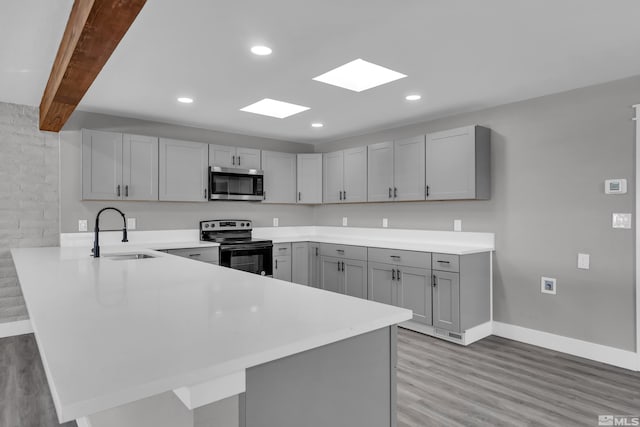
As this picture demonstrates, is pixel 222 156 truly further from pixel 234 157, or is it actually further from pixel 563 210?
pixel 563 210

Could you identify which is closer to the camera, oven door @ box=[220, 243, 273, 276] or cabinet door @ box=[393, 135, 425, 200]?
cabinet door @ box=[393, 135, 425, 200]

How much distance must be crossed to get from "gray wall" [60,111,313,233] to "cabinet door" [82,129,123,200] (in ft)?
0.57

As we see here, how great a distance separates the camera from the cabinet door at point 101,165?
3.94 m

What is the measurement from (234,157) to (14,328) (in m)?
2.93

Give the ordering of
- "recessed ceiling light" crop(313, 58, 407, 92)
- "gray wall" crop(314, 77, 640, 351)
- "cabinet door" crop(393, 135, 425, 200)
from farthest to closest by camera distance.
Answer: "cabinet door" crop(393, 135, 425, 200)
"gray wall" crop(314, 77, 640, 351)
"recessed ceiling light" crop(313, 58, 407, 92)

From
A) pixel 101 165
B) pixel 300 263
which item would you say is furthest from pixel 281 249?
pixel 101 165

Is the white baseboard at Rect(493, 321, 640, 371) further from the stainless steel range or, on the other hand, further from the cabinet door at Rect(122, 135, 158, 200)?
the cabinet door at Rect(122, 135, 158, 200)

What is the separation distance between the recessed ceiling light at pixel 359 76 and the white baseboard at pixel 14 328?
380 centimetres

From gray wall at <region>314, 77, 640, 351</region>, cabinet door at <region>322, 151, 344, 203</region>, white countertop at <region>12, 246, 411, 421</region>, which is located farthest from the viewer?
cabinet door at <region>322, 151, 344, 203</region>

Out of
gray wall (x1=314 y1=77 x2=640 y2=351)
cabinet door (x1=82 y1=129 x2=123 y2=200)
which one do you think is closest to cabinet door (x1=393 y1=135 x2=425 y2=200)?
gray wall (x1=314 y1=77 x2=640 y2=351)

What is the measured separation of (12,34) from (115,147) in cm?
176

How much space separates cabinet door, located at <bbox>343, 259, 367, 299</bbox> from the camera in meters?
4.53

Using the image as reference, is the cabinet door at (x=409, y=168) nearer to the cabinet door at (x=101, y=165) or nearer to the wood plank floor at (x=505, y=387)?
the wood plank floor at (x=505, y=387)

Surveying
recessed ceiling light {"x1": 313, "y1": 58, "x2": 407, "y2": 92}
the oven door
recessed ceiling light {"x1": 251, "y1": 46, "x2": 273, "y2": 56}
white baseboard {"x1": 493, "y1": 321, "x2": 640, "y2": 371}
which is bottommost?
white baseboard {"x1": 493, "y1": 321, "x2": 640, "y2": 371}
